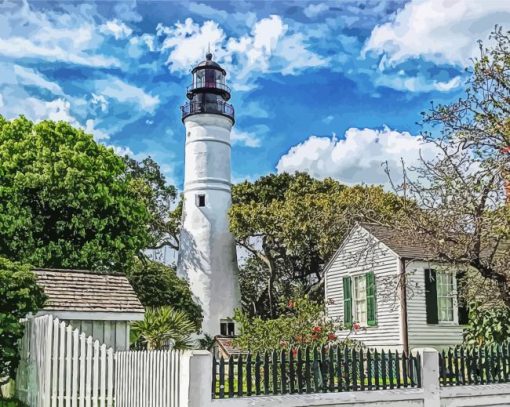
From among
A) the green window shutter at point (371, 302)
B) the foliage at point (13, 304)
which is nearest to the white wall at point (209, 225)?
the green window shutter at point (371, 302)

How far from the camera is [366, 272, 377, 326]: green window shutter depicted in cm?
2145

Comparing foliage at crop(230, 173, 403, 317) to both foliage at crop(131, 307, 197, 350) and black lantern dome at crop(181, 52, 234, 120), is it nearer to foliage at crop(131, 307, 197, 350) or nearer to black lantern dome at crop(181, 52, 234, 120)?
black lantern dome at crop(181, 52, 234, 120)

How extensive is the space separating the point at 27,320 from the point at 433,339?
490 inches

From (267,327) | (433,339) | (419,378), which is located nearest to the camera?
(419,378)

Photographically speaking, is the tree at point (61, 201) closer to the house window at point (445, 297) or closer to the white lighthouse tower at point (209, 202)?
the white lighthouse tower at point (209, 202)

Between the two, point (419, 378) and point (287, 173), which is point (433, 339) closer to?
point (419, 378)

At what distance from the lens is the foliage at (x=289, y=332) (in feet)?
47.4

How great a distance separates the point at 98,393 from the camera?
11.6m

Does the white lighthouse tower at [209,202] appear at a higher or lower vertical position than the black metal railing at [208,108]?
lower

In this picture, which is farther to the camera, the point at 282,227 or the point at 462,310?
the point at 282,227

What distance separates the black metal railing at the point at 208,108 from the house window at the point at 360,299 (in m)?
14.1

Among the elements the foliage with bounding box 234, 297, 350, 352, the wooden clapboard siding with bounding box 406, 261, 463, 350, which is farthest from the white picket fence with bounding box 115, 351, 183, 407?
the wooden clapboard siding with bounding box 406, 261, 463, 350

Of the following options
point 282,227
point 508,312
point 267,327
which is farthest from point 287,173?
point 267,327

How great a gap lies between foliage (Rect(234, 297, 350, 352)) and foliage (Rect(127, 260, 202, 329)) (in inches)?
548
